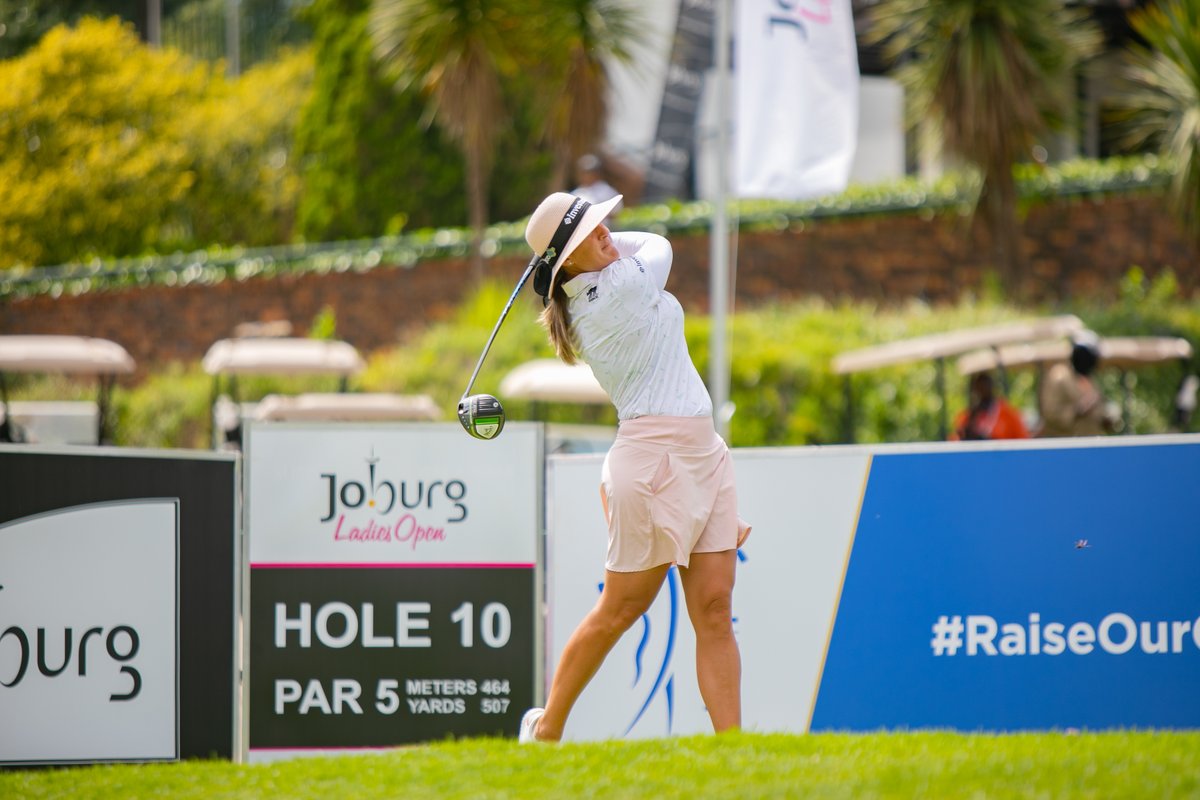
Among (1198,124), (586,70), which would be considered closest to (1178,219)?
(1198,124)

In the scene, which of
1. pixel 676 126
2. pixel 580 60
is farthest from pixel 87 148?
pixel 580 60

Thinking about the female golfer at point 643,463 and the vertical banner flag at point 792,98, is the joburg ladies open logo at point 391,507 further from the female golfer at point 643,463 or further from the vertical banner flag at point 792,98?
the vertical banner flag at point 792,98

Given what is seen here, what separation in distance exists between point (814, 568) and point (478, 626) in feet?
4.59

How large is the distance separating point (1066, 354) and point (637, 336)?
8.38 metres

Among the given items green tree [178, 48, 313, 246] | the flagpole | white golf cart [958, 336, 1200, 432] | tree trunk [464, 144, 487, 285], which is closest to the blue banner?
the flagpole

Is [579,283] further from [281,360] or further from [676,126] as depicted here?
[676,126]

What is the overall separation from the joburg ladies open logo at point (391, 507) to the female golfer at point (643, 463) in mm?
1424

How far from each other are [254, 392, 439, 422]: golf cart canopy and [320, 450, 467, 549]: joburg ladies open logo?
23.8ft

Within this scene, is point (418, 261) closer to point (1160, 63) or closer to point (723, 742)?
point (1160, 63)

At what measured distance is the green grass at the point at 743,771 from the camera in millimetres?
3955

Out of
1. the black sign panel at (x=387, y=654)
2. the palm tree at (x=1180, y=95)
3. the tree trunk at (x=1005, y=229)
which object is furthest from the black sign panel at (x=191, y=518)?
the tree trunk at (x=1005, y=229)

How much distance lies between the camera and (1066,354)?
40.8 feet

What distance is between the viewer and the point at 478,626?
6254mm

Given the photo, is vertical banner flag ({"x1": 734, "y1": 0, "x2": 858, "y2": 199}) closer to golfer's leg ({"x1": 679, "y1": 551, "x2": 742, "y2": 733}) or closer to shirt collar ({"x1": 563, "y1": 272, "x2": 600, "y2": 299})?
shirt collar ({"x1": 563, "y1": 272, "x2": 600, "y2": 299})
